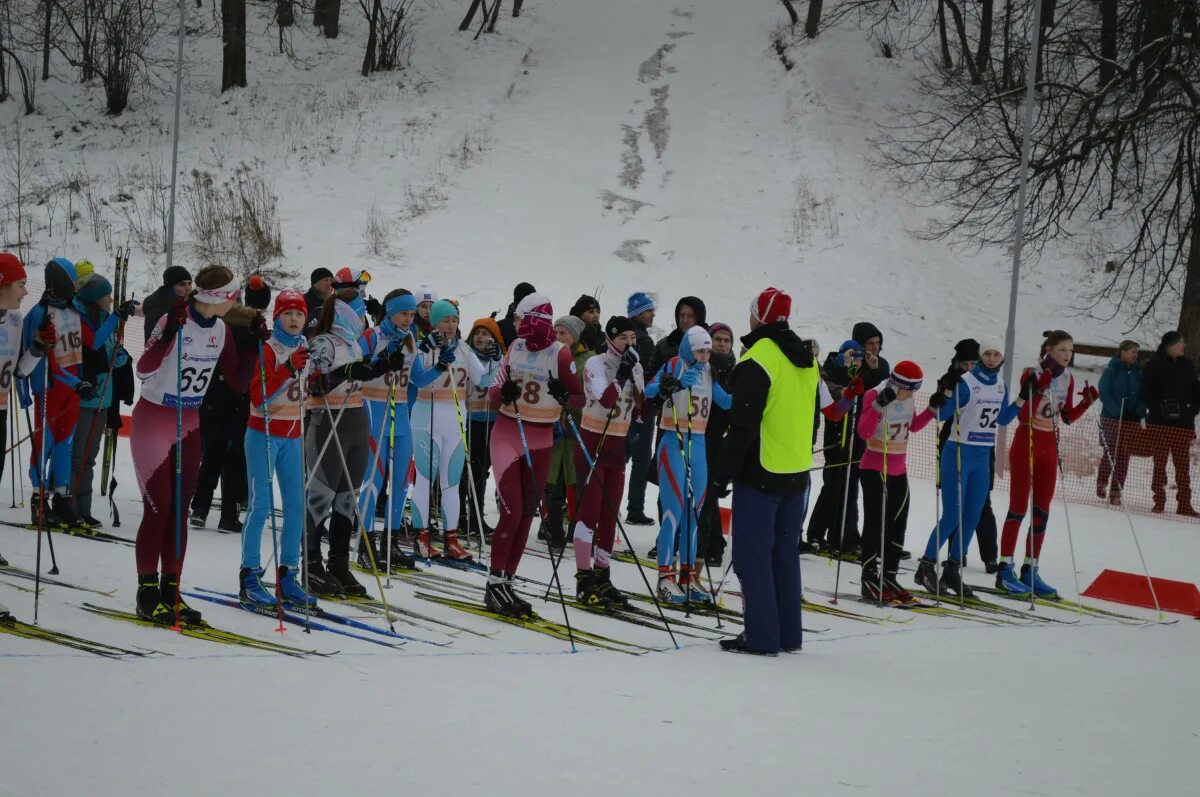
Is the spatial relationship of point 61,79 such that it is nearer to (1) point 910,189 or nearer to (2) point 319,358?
(1) point 910,189

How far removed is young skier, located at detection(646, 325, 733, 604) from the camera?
786 cm

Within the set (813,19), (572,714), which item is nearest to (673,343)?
(572,714)

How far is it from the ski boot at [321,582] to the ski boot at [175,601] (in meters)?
1.11

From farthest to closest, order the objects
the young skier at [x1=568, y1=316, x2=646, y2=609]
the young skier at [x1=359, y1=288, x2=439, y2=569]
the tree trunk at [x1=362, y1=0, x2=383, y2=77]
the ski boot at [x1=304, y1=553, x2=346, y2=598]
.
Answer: the tree trunk at [x1=362, y1=0, x2=383, y2=77] → the young skier at [x1=359, y1=288, x2=439, y2=569] → the young skier at [x1=568, y1=316, x2=646, y2=609] → the ski boot at [x1=304, y1=553, x2=346, y2=598]

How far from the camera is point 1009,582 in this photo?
9.23 metres

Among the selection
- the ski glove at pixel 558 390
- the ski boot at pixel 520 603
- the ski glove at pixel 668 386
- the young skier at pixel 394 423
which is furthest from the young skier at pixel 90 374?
the ski glove at pixel 668 386

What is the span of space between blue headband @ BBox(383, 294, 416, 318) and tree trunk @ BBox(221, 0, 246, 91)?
80.0ft

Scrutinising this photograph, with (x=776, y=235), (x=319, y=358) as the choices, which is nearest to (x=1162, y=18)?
(x=776, y=235)

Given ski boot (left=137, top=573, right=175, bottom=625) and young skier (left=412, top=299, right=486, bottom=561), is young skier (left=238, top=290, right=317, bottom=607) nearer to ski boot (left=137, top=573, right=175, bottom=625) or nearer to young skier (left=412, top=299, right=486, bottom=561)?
ski boot (left=137, top=573, right=175, bottom=625)

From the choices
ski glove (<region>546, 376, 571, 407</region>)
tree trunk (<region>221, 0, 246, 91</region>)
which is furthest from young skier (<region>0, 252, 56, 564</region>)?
tree trunk (<region>221, 0, 246, 91</region>)

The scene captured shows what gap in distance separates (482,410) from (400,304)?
2089mm

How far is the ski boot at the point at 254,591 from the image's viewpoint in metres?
6.46

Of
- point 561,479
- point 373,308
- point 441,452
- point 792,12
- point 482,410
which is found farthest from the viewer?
point 792,12

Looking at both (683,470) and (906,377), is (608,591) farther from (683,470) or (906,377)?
(906,377)
